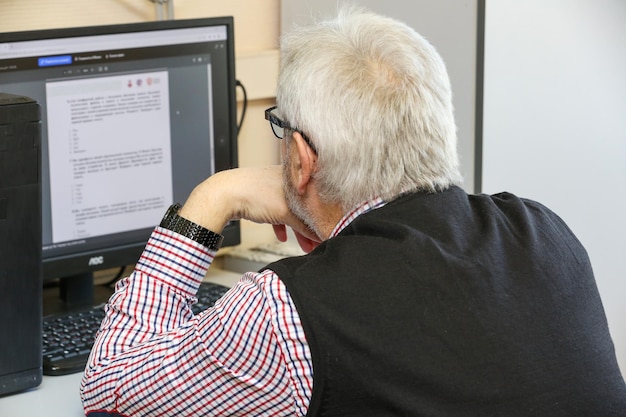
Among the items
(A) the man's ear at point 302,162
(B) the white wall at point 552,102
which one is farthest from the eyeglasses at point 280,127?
(B) the white wall at point 552,102

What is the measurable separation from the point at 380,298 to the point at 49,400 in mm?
573

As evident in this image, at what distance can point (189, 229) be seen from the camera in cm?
129

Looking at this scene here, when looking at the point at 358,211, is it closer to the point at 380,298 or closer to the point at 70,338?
the point at 380,298

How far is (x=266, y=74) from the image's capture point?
6.89 feet

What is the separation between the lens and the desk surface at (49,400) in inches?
52.1

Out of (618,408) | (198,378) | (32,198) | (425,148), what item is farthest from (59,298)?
(618,408)

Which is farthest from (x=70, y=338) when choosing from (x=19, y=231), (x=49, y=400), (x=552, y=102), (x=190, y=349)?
(x=552, y=102)

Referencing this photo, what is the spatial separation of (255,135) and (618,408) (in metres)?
1.19

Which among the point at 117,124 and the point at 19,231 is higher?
the point at 117,124

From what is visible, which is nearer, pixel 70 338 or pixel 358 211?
pixel 358 211

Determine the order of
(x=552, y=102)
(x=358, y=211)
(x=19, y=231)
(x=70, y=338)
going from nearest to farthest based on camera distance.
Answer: (x=358, y=211), (x=19, y=231), (x=70, y=338), (x=552, y=102)

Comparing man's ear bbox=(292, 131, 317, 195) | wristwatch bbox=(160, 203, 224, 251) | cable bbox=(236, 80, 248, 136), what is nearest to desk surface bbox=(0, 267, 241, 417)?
wristwatch bbox=(160, 203, 224, 251)

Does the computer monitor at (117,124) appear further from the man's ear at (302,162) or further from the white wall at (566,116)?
the man's ear at (302,162)

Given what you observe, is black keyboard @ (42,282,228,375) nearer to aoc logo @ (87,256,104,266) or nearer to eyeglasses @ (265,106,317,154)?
aoc logo @ (87,256,104,266)
